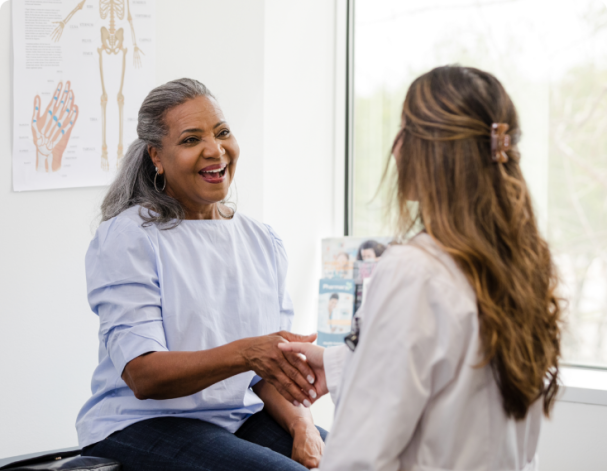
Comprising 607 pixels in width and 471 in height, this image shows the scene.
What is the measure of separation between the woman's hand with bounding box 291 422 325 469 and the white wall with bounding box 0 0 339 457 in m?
0.88

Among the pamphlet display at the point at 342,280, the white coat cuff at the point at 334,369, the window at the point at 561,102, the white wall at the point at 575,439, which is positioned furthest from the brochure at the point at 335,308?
the white coat cuff at the point at 334,369

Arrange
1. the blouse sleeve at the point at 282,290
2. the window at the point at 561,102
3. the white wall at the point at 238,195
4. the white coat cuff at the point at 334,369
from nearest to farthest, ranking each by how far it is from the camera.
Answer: the white coat cuff at the point at 334,369 < the blouse sleeve at the point at 282,290 < the white wall at the point at 238,195 < the window at the point at 561,102

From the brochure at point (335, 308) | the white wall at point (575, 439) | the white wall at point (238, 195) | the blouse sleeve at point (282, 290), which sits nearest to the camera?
the blouse sleeve at point (282, 290)

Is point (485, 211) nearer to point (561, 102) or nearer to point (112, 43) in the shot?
point (112, 43)

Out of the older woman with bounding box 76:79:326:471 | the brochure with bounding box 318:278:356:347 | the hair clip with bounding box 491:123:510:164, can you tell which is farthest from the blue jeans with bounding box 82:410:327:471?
the brochure with bounding box 318:278:356:347

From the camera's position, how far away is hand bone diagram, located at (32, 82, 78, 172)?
207 centimetres

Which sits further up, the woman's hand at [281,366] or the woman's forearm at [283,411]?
the woman's hand at [281,366]

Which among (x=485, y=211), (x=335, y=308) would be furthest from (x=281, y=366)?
(x=335, y=308)

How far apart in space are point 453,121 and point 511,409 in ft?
1.52

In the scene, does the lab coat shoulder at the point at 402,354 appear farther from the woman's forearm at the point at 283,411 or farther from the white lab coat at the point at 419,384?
the woman's forearm at the point at 283,411

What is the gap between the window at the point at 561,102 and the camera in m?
2.76

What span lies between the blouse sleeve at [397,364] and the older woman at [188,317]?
0.54 m

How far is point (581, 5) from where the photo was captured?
2.76 metres

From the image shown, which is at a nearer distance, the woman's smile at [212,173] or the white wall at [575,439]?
the woman's smile at [212,173]
